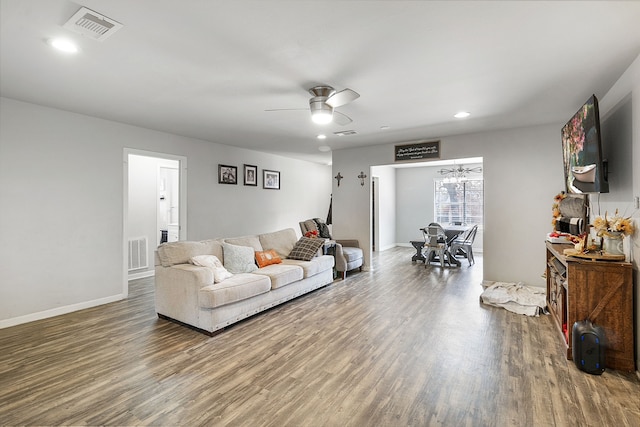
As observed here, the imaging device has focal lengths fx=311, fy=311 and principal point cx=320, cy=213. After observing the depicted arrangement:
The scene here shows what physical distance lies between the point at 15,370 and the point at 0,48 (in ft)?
8.22

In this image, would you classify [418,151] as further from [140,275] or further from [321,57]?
[140,275]

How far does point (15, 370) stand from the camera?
8.26 feet

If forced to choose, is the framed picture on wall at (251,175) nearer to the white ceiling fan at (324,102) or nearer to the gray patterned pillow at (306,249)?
the gray patterned pillow at (306,249)

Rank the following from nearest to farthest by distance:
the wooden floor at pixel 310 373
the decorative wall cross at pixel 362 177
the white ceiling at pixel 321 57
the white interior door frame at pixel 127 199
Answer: the white ceiling at pixel 321 57 < the wooden floor at pixel 310 373 < the white interior door frame at pixel 127 199 < the decorative wall cross at pixel 362 177

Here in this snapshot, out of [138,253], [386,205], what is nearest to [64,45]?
[138,253]

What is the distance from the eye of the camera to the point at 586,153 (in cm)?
282

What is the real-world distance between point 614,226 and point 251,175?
564cm

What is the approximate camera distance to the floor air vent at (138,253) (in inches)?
221

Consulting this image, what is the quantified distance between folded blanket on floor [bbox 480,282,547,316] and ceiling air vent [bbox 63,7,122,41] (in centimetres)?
479

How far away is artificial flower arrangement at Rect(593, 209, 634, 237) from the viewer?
2.46 metres

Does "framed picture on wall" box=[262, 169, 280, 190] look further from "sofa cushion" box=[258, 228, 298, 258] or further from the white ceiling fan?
the white ceiling fan

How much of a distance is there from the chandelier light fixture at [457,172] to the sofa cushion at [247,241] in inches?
245

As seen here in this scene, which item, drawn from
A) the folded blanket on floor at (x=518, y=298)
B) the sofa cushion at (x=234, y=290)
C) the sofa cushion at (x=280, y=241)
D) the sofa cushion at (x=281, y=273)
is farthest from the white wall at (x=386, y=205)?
the sofa cushion at (x=234, y=290)

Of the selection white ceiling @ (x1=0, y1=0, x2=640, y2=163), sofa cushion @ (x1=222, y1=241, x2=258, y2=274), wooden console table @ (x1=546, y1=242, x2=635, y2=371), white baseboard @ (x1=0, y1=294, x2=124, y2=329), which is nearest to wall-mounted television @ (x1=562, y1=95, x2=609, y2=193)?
white ceiling @ (x1=0, y1=0, x2=640, y2=163)
